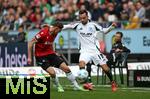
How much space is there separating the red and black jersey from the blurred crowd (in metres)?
9.03

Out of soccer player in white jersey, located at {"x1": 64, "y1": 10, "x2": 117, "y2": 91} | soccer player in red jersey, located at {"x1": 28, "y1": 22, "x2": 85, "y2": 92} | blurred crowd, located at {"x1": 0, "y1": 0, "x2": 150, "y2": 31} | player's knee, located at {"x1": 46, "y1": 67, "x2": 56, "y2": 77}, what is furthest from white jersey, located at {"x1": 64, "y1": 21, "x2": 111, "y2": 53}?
blurred crowd, located at {"x1": 0, "y1": 0, "x2": 150, "y2": 31}

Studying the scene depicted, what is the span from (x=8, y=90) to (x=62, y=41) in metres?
16.2

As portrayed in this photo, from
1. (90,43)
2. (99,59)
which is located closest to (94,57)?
(99,59)

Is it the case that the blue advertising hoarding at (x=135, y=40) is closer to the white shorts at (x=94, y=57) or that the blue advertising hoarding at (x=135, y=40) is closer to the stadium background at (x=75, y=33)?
the stadium background at (x=75, y=33)

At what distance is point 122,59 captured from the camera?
23.9 m

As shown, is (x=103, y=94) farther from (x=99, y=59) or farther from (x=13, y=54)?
(x=13, y=54)

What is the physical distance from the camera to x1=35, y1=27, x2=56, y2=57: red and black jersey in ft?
64.6

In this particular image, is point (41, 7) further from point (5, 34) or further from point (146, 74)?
point (146, 74)

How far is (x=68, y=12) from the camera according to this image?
3152 centimetres

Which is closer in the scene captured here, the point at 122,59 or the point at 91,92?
the point at 91,92

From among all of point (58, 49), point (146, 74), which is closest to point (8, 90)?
point (146, 74)

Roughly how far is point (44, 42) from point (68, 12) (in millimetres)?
11795

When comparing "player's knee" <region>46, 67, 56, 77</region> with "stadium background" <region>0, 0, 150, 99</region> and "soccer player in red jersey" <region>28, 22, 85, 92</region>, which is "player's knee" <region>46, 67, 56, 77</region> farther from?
"stadium background" <region>0, 0, 150, 99</region>

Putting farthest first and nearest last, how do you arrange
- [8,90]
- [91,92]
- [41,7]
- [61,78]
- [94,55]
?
[41,7] < [61,78] < [94,55] < [91,92] < [8,90]
